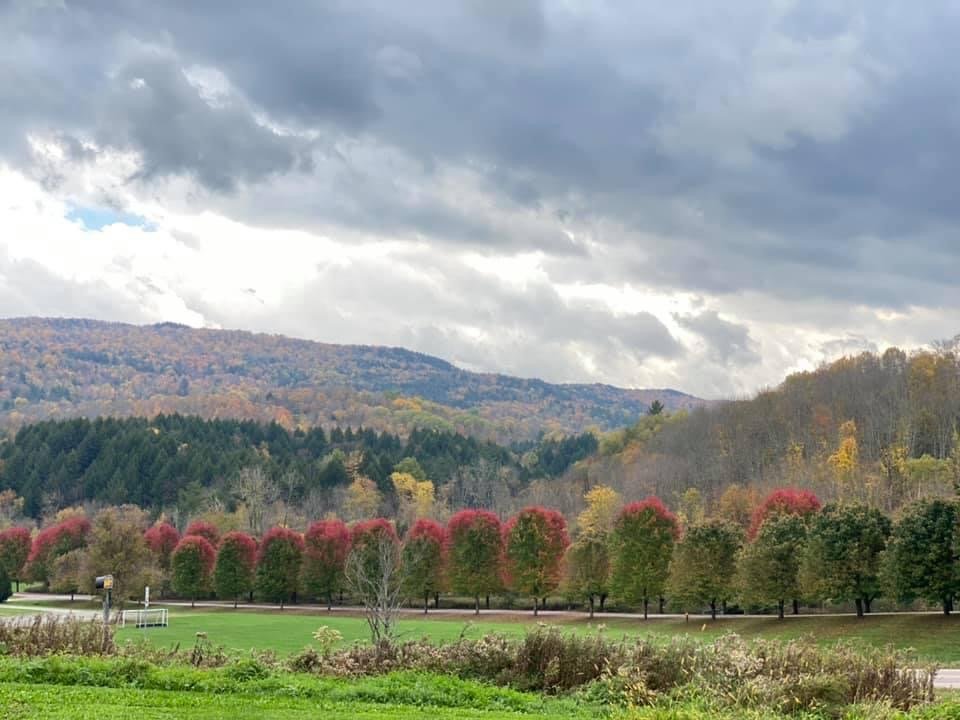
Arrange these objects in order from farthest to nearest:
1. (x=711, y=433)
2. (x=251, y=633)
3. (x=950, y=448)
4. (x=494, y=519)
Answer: (x=711, y=433) → (x=950, y=448) → (x=494, y=519) → (x=251, y=633)

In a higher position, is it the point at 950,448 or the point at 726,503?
the point at 950,448

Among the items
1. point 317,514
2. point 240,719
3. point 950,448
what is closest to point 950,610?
point 240,719

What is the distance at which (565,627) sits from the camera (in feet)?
107

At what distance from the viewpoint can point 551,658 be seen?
19.3 m

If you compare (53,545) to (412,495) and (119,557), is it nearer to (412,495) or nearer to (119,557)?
(119,557)

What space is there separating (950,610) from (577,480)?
9674cm

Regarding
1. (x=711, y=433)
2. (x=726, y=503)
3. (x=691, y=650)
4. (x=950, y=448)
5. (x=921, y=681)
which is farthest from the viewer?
(x=711, y=433)

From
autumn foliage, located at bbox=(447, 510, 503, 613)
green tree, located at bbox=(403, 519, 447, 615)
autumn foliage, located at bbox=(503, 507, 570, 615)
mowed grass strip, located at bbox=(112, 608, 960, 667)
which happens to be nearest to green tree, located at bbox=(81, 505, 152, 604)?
mowed grass strip, located at bbox=(112, 608, 960, 667)

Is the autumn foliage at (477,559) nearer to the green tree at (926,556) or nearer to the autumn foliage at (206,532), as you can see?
the autumn foliage at (206,532)

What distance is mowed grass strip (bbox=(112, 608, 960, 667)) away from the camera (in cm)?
3953

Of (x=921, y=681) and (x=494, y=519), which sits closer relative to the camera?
(x=921, y=681)

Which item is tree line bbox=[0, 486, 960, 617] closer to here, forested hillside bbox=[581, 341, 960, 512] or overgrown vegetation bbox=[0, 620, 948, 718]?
forested hillside bbox=[581, 341, 960, 512]

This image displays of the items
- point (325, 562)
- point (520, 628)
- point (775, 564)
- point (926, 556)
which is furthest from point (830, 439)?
point (520, 628)

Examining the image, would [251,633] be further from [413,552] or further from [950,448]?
[950,448]
